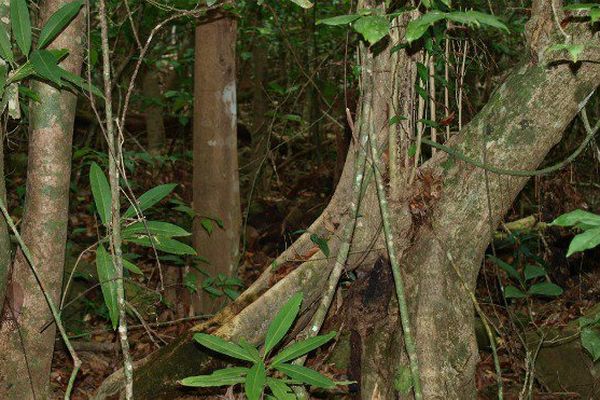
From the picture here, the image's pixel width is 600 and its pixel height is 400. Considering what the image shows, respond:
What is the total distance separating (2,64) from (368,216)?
5.75 feet

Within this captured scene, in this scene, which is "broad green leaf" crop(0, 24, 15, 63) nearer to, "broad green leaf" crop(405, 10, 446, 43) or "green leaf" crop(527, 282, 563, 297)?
"broad green leaf" crop(405, 10, 446, 43)

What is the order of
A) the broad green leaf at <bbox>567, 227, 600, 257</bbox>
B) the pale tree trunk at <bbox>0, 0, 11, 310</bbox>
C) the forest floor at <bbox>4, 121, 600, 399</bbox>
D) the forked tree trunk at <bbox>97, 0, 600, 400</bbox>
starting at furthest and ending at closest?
the forest floor at <bbox>4, 121, 600, 399</bbox> → the forked tree trunk at <bbox>97, 0, 600, 400</bbox> → the pale tree trunk at <bbox>0, 0, 11, 310</bbox> → the broad green leaf at <bbox>567, 227, 600, 257</bbox>

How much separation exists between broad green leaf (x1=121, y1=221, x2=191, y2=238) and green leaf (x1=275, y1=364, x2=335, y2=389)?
0.66 metres

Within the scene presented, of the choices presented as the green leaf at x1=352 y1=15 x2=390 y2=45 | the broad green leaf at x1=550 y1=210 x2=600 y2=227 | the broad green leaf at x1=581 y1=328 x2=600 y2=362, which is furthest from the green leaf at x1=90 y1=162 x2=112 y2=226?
the broad green leaf at x1=581 y1=328 x2=600 y2=362

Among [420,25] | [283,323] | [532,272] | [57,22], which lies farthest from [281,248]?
[420,25]

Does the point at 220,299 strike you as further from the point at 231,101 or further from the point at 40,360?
the point at 40,360

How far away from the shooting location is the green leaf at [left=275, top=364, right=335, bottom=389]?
9.71ft

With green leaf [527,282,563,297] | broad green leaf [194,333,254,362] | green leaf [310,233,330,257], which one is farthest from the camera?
green leaf [527,282,563,297]

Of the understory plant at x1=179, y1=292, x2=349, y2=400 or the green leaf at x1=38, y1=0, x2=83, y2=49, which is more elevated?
the green leaf at x1=38, y1=0, x2=83, y2=49

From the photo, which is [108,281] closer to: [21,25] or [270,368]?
[270,368]

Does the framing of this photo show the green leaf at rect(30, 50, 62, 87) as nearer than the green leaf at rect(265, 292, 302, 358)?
Yes

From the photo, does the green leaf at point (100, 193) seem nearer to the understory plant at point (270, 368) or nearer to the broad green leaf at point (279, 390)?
the understory plant at point (270, 368)

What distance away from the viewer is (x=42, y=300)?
339cm

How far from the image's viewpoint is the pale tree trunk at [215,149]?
527 cm
